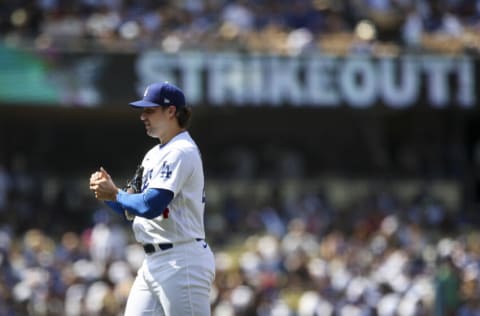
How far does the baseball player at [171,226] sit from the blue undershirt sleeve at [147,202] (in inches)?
1.0

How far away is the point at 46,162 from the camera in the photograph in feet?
61.6

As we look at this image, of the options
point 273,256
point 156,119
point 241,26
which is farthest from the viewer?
point 241,26

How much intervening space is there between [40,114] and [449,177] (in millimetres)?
6818

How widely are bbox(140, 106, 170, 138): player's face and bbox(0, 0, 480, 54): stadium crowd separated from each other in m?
11.0

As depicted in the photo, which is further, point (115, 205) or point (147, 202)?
point (115, 205)

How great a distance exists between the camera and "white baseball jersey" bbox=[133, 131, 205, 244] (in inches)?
223

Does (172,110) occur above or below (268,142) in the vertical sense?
above

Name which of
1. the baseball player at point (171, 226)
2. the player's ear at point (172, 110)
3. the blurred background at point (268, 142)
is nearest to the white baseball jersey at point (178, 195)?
the baseball player at point (171, 226)

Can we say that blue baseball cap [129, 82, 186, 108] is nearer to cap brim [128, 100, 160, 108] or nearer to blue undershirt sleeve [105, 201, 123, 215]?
cap brim [128, 100, 160, 108]

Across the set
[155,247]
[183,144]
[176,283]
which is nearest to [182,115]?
[183,144]

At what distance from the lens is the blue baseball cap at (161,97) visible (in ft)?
18.8

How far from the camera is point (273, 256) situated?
46.4 feet

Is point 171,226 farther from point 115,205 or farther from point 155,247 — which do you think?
point 115,205

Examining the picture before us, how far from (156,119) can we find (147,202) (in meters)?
0.50
